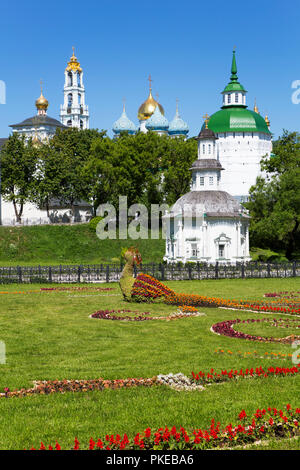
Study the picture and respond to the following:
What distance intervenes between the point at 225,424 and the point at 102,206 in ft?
176

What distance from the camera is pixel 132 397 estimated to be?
32.2ft

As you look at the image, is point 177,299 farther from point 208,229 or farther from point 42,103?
point 42,103

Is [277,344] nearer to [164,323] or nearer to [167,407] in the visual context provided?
→ [164,323]

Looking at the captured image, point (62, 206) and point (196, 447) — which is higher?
point (62, 206)

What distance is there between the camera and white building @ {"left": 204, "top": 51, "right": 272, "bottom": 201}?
6625cm

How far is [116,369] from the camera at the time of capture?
11641mm

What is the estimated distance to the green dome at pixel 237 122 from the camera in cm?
6606

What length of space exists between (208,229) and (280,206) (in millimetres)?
8012

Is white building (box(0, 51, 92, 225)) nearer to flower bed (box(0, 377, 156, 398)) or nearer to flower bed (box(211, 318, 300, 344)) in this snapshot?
flower bed (box(211, 318, 300, 344))

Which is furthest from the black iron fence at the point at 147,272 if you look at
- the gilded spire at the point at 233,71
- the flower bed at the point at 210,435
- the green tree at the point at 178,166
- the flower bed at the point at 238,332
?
the gilded spire at the point at 233,71

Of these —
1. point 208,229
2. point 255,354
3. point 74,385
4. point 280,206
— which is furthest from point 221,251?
point 74,385

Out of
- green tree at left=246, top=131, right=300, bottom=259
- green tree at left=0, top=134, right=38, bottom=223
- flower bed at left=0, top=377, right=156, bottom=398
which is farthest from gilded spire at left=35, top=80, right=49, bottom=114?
flower bed at left=0, top=377, right=156, bottom=398

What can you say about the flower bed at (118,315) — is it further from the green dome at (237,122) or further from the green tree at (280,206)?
the green dome at (237,122)
